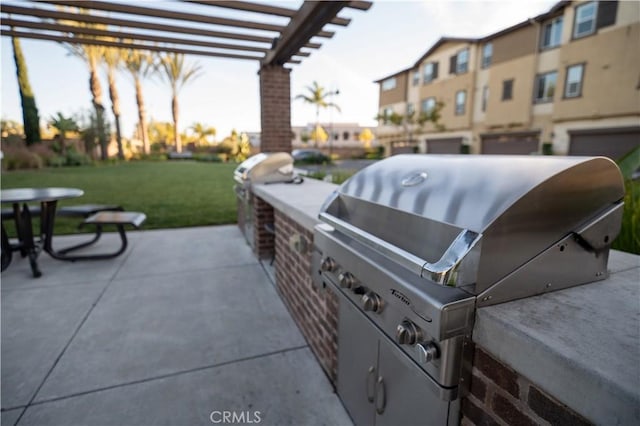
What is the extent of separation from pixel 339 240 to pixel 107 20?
448 cm

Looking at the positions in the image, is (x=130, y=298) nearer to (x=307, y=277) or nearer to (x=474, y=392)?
(x=307, y=277)

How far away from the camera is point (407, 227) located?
1.42 m

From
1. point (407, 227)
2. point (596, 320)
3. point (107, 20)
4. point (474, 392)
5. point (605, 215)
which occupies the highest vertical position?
point (107, 20)

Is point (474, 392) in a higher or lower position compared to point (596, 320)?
lower

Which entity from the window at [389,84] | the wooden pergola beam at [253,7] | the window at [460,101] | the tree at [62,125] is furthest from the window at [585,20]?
the tree at [62,125]

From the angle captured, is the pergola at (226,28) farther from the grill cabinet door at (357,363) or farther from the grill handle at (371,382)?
the grill handle at (371,382)

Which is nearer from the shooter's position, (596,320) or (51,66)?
(596,320)

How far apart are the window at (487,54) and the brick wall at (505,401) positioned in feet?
78.3

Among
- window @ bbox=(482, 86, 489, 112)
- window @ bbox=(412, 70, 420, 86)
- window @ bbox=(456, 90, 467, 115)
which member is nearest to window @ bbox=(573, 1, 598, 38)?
window @ bbox=(482, 86, 489, 112)

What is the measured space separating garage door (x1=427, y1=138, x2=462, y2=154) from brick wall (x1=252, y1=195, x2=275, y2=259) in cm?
2139

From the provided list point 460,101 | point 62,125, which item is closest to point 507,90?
point 460,101

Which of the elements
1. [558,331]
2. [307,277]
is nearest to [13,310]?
[307,277]

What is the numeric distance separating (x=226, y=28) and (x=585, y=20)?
1913cm

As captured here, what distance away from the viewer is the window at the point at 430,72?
79.5 ft
